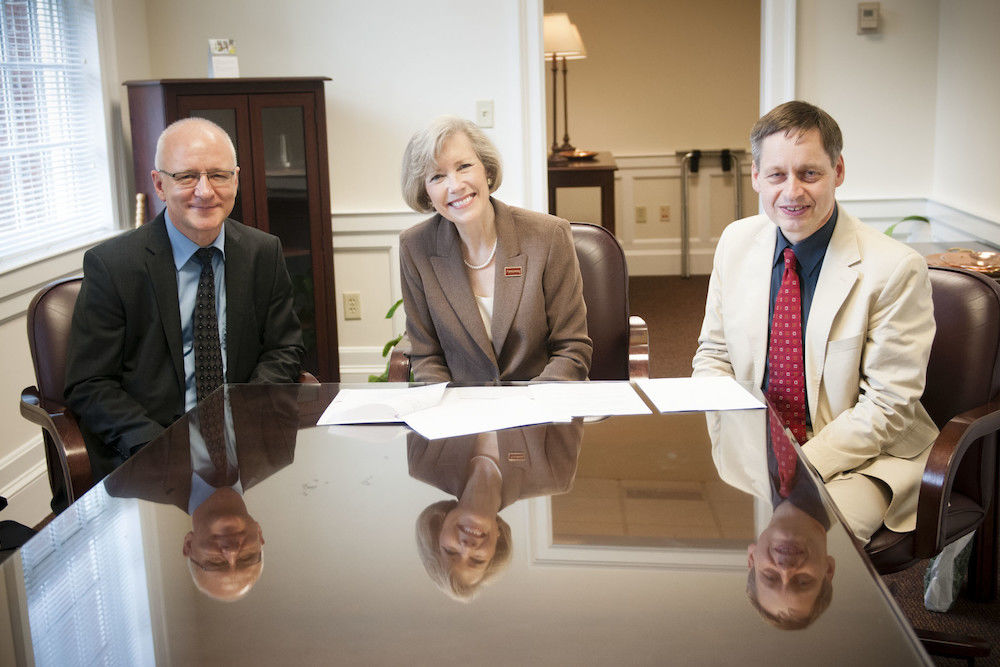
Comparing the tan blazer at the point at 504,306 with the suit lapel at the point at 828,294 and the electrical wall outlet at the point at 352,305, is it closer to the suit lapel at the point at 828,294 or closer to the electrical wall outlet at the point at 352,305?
the suit lapel at the point at 828,294

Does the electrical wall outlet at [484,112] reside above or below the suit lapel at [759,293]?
above

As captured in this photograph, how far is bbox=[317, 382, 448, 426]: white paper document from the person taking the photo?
1852mm

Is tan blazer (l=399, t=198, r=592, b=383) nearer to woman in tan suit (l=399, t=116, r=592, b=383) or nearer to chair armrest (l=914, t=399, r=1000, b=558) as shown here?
woman in tan suit (l=399, t=116, r=592, b=383)

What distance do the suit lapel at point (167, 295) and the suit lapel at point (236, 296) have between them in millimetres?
113

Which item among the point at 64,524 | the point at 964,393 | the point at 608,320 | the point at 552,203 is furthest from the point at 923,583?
the point at 552,203

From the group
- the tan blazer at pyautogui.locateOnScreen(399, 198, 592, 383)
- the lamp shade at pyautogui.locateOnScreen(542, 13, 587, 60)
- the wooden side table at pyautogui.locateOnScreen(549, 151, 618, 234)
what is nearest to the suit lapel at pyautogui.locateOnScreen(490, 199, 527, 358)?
the tan blazer at pyautogui.locateOnScreen(399, 198, 592, 383)

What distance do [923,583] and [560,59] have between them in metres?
4.95

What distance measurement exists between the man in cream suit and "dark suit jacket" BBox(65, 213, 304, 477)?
1.10m

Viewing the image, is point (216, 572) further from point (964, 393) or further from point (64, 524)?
point (964, 393)

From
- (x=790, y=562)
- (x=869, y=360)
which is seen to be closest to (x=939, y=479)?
(x=869, y=360)

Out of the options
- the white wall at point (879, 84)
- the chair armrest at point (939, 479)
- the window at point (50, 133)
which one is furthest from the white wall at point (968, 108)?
the window at point (50, 133)

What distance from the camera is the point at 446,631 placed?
108 centimetres

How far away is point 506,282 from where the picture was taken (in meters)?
2.41

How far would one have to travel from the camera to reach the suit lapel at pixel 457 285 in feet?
7.84
